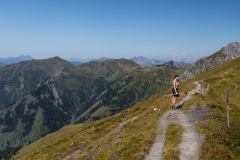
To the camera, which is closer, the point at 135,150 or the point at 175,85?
the point at 135,150

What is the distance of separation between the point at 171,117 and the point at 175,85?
16.9ft

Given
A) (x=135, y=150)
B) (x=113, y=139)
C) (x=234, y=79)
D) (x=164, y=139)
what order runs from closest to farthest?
(x=135, y=150)
(x=164, y=139)
(x=113, y=139)
(x=234, y=79)

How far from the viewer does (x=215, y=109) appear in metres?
31.9

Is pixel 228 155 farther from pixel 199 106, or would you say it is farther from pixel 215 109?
pixel 199 106

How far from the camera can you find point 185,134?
2378 cm

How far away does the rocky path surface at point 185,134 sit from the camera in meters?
19.2

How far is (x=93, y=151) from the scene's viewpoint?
28.3 meters

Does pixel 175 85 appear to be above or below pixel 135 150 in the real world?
above

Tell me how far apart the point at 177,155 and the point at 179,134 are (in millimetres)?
5781

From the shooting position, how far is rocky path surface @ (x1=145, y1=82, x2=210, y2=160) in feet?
62.9

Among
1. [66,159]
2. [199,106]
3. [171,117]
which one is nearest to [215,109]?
[199,106]

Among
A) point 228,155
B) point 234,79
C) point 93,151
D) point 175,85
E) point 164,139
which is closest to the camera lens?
point 228,155

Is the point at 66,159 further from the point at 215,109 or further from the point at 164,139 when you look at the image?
the point at 215,109

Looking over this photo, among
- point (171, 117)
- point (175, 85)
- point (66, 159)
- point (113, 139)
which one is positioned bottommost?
point (66, 159)
